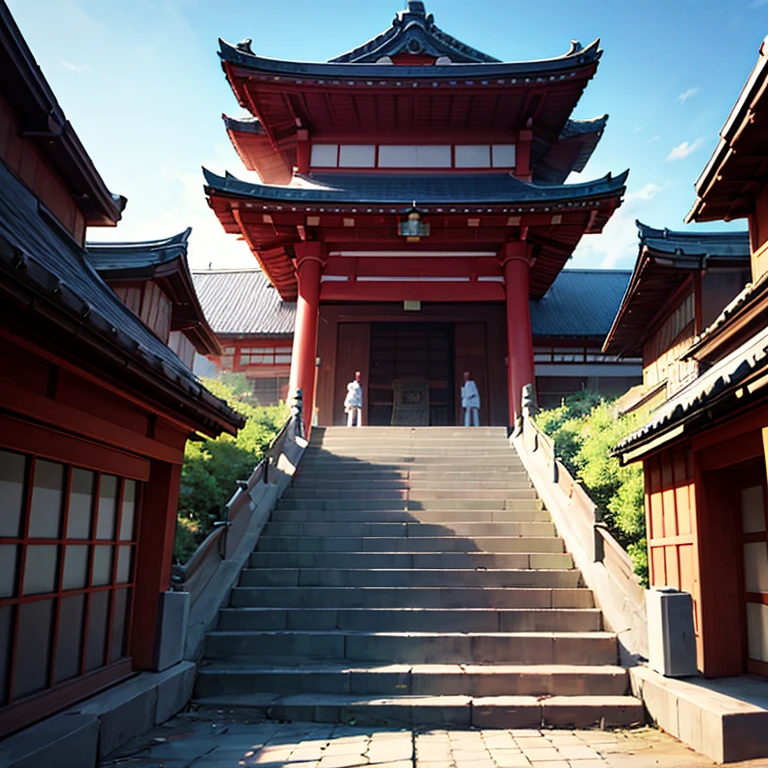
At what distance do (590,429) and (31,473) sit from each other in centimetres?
978

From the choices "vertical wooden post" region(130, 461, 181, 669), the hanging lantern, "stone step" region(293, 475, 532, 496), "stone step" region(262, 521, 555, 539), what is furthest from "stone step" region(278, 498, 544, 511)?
the hanging lantern

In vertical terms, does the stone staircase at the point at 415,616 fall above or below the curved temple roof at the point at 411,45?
below

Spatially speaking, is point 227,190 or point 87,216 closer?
point 87,216

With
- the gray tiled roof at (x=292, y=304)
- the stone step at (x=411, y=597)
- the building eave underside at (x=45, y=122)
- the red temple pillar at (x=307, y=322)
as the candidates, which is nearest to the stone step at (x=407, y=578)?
the stone step at (x=411, y=597)

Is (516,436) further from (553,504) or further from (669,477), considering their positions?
(669,477)

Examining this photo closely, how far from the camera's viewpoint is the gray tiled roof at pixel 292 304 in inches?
811

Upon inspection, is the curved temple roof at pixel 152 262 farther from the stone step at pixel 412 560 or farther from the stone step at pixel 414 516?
the stone step at pixel 412 560

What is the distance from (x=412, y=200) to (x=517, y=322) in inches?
131

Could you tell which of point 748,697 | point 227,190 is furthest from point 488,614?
point 227,190

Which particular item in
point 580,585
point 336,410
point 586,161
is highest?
point 586,161

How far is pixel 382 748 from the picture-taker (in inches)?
204

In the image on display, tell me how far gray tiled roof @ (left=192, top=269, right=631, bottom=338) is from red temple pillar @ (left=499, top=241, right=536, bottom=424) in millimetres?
4890

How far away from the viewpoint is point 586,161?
19.6m

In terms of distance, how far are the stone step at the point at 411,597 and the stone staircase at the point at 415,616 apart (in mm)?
15
